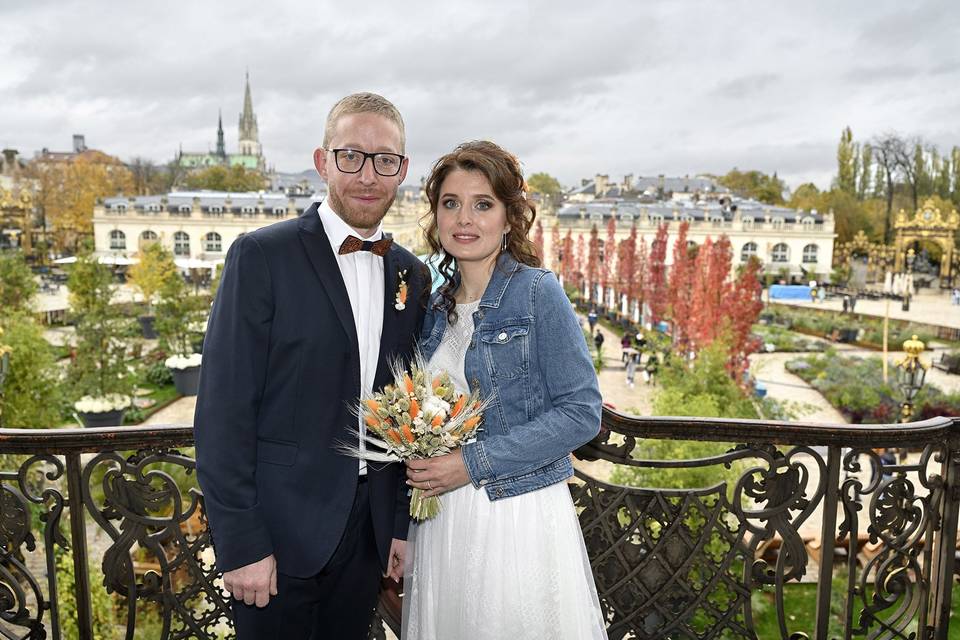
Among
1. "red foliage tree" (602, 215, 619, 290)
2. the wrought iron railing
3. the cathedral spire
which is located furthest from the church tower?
the wrought iron railing

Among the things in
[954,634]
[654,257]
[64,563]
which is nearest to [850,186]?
[654,257]

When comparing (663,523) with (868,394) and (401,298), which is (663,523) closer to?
(401,298)

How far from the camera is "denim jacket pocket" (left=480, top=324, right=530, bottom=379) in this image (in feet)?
7.51

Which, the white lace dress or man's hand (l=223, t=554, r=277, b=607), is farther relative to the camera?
the white lace dress

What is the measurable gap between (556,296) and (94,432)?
1.84 meters

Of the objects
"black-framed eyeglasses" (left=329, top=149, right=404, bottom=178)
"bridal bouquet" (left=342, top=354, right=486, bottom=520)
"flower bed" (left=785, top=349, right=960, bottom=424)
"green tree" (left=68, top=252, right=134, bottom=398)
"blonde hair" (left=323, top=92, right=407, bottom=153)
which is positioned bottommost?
"flower bed" (left=785, top=349, right=960, bottom=424)

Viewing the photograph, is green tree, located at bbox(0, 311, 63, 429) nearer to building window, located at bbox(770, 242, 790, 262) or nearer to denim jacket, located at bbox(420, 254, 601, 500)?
denim jacket, located at bbox(420, 254, 601, 500)

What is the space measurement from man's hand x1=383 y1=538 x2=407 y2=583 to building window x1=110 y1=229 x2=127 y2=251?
55082 mm

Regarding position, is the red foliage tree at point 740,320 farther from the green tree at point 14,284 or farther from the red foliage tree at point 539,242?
the green tree at point 14,284

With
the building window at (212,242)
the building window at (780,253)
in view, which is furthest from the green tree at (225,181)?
the building window at (780,253)

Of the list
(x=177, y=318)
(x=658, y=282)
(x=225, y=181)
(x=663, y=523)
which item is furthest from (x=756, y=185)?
(x=663, y=523)

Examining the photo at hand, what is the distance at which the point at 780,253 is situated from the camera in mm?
54312

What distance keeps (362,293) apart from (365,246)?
16 cm

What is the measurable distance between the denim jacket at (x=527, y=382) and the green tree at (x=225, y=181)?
7718 centimetres
